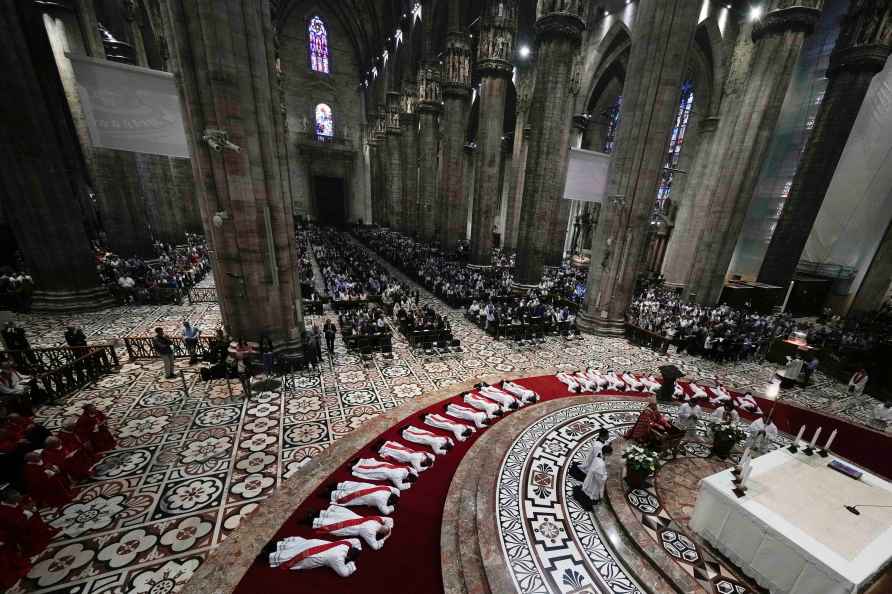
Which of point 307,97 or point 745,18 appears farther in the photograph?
point 307,97

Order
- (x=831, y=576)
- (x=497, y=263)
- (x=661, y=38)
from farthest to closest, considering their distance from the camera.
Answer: (x=497, y=263) → (x=661, y=38) → (x=831, y=576)

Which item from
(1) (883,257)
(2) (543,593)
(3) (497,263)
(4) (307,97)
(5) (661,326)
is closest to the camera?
(2) (543,593)

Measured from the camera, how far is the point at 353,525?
15.1ft

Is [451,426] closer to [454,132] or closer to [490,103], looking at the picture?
[490,103]

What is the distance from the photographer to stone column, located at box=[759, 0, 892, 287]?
15.8 meters

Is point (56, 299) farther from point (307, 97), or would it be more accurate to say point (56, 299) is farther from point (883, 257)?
point (883, 257)

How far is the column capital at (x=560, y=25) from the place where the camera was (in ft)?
51.1

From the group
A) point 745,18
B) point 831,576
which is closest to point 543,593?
point 831,576

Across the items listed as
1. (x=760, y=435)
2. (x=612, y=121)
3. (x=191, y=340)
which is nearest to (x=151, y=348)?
(x=191, y=340)

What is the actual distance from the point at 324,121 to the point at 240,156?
37.6 metres

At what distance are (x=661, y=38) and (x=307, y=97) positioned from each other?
38.1m

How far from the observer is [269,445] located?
261 inches

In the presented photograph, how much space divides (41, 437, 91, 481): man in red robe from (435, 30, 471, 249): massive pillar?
74.3ft

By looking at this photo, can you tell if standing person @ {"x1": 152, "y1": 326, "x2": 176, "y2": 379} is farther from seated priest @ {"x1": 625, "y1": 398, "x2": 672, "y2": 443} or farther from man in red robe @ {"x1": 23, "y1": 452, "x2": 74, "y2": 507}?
seated priest @ {"x1": 625, "y1": 398, "x2": 672, "y2": 443}
